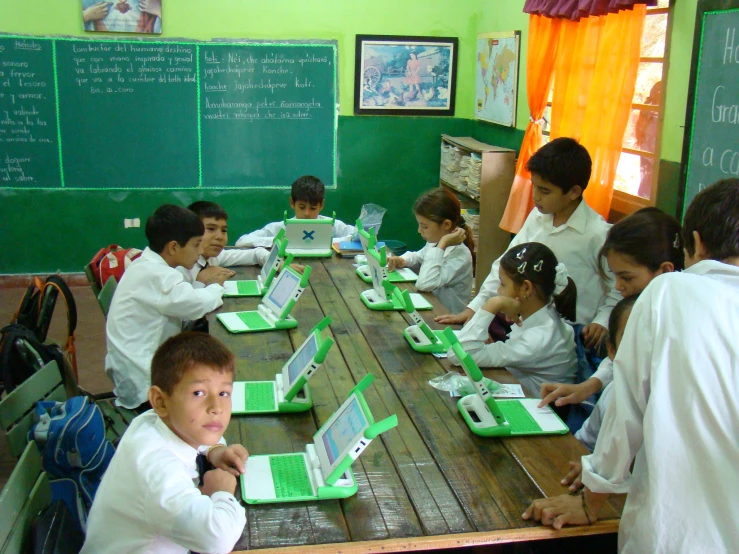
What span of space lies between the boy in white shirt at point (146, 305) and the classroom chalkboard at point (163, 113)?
10.3 feet

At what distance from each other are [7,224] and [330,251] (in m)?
3.06

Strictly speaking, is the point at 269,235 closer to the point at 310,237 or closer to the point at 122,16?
the point at 310,237

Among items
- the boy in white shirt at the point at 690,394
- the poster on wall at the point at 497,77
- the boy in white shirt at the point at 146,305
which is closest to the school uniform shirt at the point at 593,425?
the boy in white shirt at the point at 690,394

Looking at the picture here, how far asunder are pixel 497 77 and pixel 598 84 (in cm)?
173

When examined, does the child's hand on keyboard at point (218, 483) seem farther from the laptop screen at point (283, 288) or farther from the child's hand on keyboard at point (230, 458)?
the laptop screen at point (283, 288)

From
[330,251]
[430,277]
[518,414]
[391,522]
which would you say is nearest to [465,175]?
[330,251]

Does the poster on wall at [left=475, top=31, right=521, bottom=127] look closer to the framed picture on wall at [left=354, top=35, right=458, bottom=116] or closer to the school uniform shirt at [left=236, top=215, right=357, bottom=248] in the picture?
the framed picture on wall at [left=354, top=35, right=458, bottom=116]

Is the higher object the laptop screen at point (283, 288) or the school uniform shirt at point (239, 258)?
the laptop screen at point (283, 288)

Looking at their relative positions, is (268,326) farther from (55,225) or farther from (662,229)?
(55,225)

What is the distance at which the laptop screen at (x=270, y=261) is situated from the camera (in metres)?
3.54

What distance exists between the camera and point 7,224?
591cm

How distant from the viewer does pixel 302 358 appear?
7.35 ft

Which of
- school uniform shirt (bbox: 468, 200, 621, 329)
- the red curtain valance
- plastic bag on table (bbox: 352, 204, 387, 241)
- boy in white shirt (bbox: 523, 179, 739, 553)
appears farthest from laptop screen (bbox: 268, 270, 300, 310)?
plastic bag on table (bbox: 352, 204, 387, 241)

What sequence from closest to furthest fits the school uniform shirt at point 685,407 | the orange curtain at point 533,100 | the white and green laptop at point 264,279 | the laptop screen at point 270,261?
the school uniform shirt at point 685,407 → the white and green laptop at point 264,279 → the laptop screen at point 270,261 → the orange curtain at point 533,100
